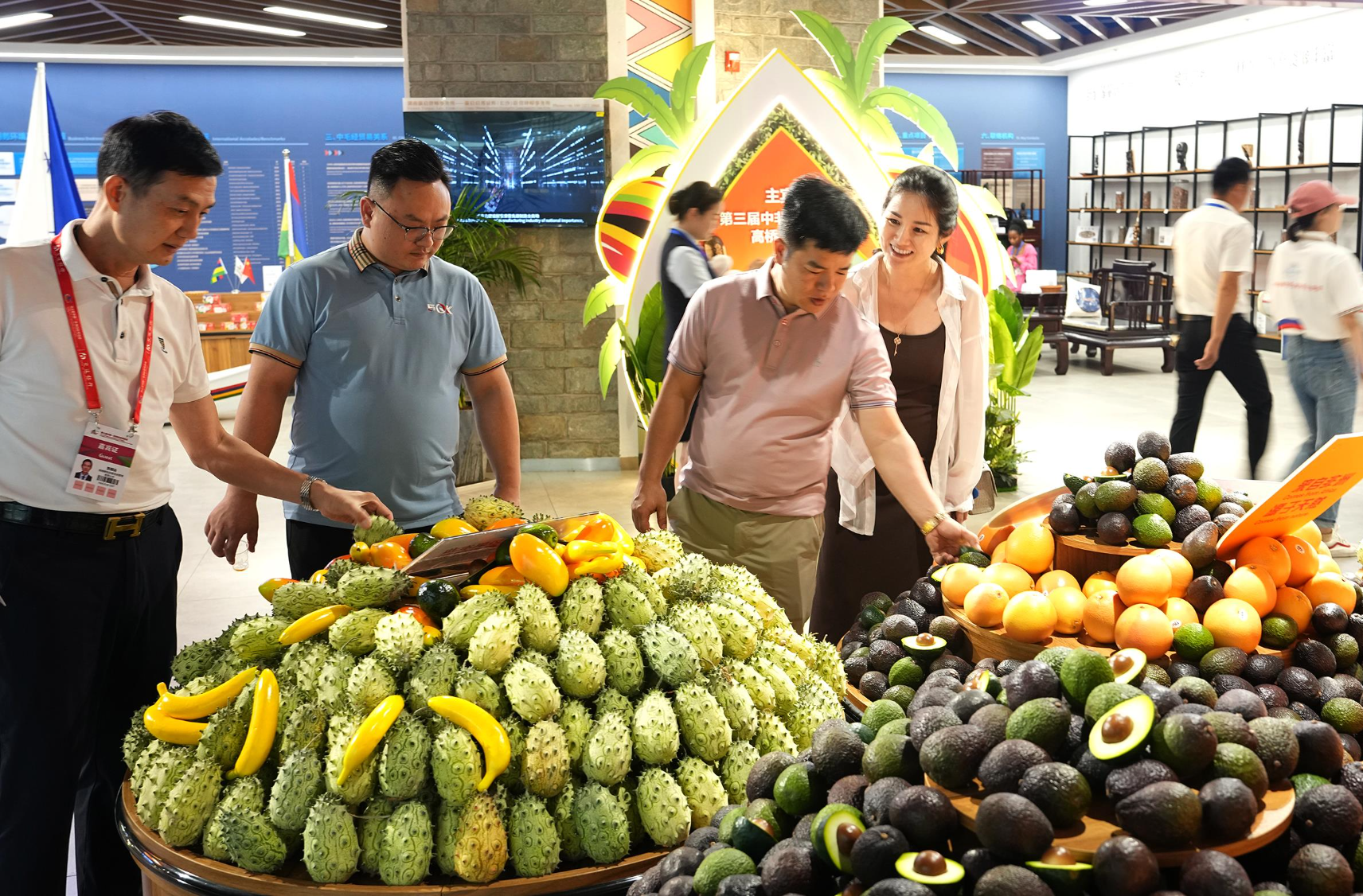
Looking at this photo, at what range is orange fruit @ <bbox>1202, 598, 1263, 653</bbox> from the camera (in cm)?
168

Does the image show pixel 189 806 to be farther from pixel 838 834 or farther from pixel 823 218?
pixel 823 218

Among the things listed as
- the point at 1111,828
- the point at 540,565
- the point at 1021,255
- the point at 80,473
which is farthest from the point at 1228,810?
the point at 1021,255

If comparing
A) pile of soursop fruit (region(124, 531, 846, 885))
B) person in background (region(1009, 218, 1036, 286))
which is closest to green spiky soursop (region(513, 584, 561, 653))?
pile of soursop fruit (region(124, 531, 846, 885))

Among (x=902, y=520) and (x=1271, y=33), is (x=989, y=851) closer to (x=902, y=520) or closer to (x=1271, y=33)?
(x=902, y=520)

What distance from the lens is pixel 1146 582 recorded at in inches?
69.0

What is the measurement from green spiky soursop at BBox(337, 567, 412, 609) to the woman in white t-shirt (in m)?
4.81

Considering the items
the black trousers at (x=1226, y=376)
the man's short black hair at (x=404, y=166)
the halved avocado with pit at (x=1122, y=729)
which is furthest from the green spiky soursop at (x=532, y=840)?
the black trousers at (x=1226, y=376)

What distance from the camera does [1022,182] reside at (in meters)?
17.6

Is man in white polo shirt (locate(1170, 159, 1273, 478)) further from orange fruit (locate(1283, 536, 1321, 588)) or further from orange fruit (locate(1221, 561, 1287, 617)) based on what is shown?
orange fruit (locate(1221, 561, 1287, 617))

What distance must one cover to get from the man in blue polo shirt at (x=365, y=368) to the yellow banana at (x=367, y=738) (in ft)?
3.59

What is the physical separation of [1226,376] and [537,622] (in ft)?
16.9

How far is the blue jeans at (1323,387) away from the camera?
5324 millimetres

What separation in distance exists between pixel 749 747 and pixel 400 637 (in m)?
0.52

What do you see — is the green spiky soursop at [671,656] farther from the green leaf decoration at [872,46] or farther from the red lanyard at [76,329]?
the green leaf decoration at [872,46]
